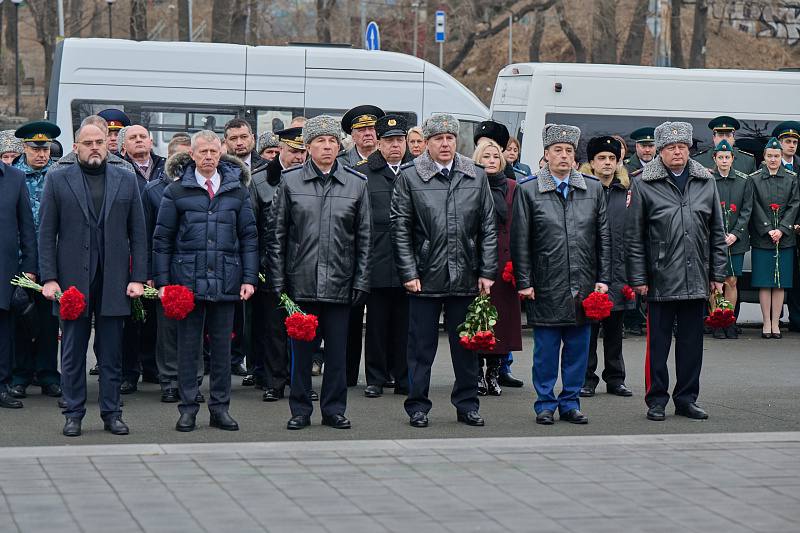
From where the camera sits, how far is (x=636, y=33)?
3641cm

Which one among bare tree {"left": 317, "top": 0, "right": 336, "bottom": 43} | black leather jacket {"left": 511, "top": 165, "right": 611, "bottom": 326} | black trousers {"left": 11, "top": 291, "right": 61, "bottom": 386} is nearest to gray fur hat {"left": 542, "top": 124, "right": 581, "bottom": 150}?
black leather jacket {"left": 511, "top": 165, "right": 611, "bottom": 326}

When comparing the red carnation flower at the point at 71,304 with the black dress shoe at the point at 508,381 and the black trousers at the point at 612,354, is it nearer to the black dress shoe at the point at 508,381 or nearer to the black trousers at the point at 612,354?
the black dress shoe at the point at 508,381

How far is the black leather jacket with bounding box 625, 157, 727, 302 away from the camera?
32.0ft

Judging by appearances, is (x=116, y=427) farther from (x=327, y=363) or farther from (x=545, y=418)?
(x=545, y=418)

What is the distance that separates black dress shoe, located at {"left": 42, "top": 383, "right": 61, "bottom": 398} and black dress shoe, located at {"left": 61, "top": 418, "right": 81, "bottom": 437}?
1.84 metres

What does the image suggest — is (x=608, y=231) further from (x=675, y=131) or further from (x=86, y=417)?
(x=86, y=417)

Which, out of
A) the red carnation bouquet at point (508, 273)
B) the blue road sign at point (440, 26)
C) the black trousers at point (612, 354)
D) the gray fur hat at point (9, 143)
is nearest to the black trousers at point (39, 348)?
the gray fur hat at point (9, 143)

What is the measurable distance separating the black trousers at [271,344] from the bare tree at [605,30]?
2579 cm

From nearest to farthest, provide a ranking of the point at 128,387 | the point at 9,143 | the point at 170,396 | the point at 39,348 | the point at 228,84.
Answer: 1. the point at 170,396
2. the point at 39,348
3. the point at 128,387
4. the point at 9,143
5. the point at 228,84

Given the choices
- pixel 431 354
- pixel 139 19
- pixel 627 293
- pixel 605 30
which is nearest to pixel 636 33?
pixel 605 30

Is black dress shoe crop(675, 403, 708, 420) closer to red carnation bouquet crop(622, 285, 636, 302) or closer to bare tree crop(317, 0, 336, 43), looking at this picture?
red carnation bouquet crop(622, 285, 636, 302)

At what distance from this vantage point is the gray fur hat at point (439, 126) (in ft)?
31.3

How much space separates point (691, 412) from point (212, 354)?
3.36 m

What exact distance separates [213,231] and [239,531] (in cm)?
317
